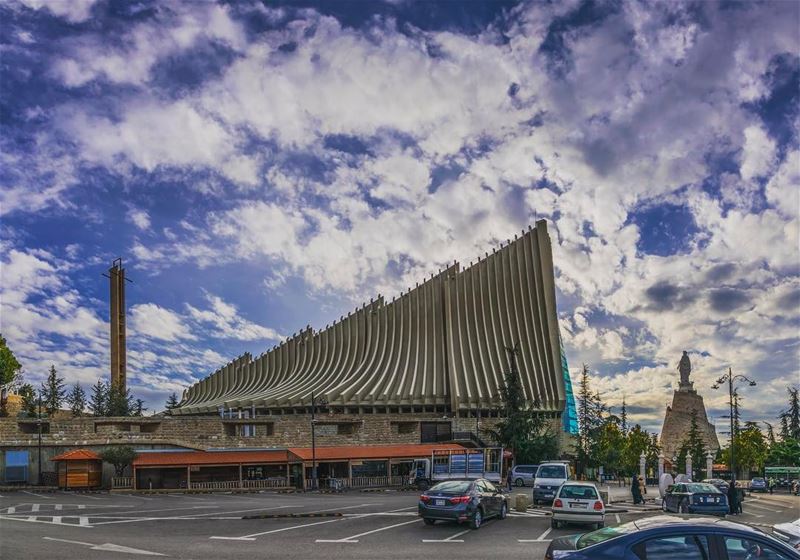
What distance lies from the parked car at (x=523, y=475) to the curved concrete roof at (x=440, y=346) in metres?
21.1

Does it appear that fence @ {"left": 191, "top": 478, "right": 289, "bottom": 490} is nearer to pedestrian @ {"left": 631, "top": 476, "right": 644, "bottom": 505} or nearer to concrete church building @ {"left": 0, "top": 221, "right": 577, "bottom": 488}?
concrete church building @ {"left": 0, "top": 221, "right": 577, "bottom": 488}

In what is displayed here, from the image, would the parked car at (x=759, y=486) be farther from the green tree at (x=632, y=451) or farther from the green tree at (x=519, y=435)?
the green tree at (x=632, y=451)

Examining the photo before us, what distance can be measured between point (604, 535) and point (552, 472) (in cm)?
2106

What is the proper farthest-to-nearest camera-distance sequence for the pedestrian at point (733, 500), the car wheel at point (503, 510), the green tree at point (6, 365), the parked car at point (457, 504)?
the green tree at point (6, 365), the pedestrian at point (733, 500), the car wheel at point (503, 510), the parked car at point (457, 504)

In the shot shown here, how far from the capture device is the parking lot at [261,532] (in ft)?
50.0

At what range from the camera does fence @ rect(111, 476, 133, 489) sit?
126 ft

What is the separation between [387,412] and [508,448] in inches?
546

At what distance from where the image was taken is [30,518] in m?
22.2

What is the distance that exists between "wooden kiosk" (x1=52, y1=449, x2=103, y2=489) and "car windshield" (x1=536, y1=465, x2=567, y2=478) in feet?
79.2

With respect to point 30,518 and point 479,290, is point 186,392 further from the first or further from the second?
point 30,518

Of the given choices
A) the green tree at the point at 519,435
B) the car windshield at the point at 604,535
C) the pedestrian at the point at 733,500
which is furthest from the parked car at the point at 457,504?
the green tree at the point at 519,435

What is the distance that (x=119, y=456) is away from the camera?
39.7 metres

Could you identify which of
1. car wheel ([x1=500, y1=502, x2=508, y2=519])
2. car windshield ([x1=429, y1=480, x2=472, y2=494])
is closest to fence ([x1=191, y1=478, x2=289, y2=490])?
car wheel ([x1=500, y1=502, x2=508, y2=519])

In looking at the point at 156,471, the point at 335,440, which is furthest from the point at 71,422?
the point at 335,440
